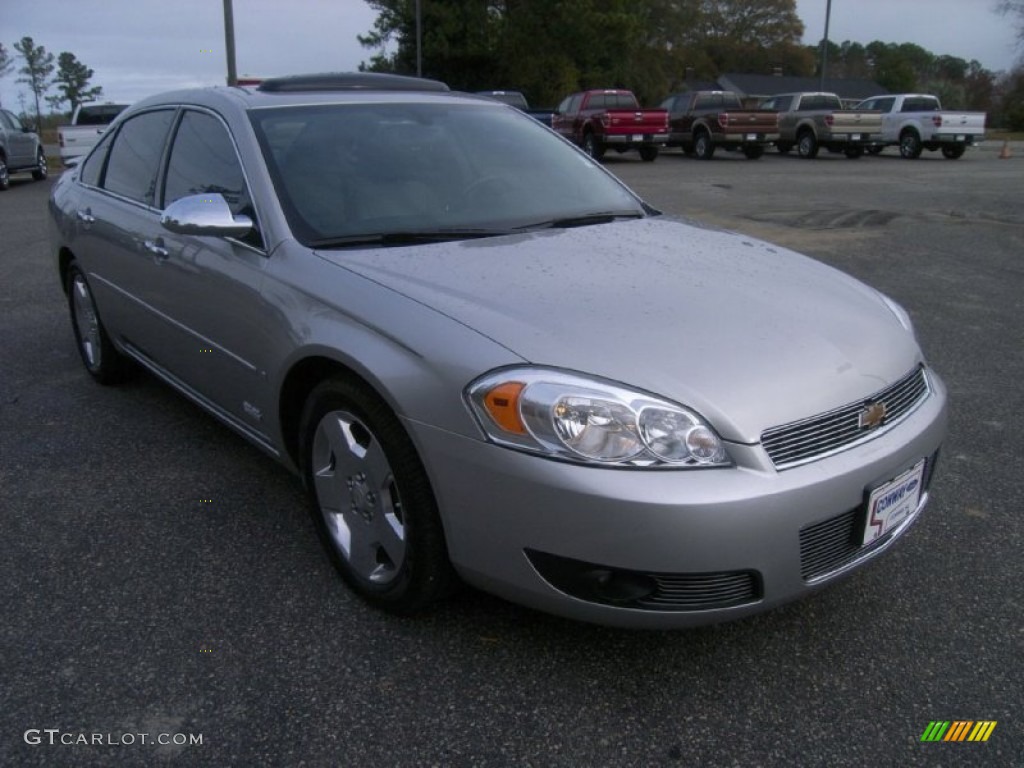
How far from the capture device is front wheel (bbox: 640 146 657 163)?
78.4 ft

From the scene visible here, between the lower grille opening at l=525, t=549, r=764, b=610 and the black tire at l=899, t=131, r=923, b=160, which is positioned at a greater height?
the black tire at l=899, t=131, r=923, b=160

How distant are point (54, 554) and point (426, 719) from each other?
1.62m

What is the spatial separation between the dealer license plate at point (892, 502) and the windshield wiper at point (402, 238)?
1.49 metres

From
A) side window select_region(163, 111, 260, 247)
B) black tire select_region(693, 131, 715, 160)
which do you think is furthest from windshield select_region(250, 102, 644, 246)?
black tire select_region(693, 131, 715, 160)

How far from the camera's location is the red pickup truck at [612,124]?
22594 mm

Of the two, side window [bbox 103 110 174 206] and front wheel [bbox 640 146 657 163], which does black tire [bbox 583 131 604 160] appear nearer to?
front wheel [bbox 640 146 657 163]

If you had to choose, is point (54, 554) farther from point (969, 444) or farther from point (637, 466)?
point (969, 444)

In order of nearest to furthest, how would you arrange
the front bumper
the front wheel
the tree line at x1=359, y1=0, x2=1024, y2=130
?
the front bumper, the front wheel, the tree line at x1=359, y1=0, x2=1024, y2=130

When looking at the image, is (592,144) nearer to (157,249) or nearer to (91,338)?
(91,338)

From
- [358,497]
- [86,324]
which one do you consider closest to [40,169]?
[86,324]

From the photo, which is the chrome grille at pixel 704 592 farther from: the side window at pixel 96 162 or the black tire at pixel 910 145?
the black tire at pixel 910 145

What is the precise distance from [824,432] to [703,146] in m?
24.5

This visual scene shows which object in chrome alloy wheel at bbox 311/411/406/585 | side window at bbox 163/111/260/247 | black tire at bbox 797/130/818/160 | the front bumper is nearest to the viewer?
the front bumper

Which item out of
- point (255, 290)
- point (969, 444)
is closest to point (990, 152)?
point (969, 444)
